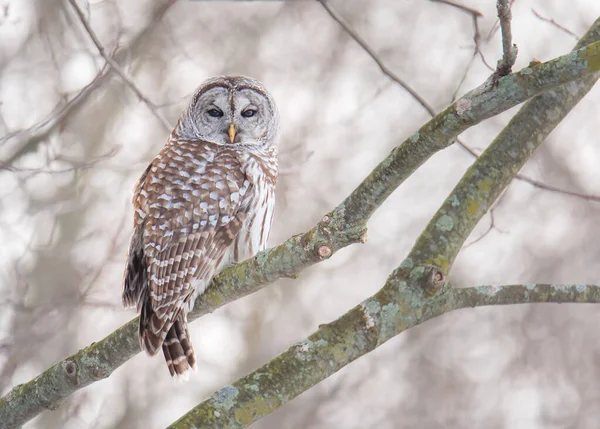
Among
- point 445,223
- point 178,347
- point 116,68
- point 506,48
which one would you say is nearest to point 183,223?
point 178,347

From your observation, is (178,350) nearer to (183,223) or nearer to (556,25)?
(183,223)

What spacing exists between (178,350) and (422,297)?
1.79m

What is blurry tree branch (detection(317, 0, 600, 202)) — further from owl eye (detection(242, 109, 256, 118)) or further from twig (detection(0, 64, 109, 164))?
owl eye (detection(242, 109, 256, 118))

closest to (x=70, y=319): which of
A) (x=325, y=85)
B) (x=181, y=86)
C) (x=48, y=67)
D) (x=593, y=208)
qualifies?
(x=48, y=67)

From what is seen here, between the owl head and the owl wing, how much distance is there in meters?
0.52

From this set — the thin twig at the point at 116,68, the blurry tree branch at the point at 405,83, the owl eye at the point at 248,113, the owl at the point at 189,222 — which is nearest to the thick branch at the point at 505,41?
the blurry tree branch at the point at 405,83

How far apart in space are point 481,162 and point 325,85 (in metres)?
9.00

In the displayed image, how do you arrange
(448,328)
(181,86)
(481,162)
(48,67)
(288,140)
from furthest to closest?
1. (448,328)
2. (288,140)
3. (181,86)
4. (48,67)
5. (481,162)

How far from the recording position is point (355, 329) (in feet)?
10.3

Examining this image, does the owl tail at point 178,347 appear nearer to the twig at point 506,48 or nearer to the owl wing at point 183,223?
the owl wing at point 183,223

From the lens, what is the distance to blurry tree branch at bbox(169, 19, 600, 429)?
2.97 meters

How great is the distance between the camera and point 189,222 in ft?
15.4

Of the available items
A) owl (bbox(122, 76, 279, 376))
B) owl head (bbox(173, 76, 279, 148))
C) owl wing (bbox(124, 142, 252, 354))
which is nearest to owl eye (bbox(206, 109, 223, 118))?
owl head (bbox(173, 76, 279, 148))

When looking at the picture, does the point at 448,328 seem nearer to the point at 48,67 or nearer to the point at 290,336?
the point at 290,336
